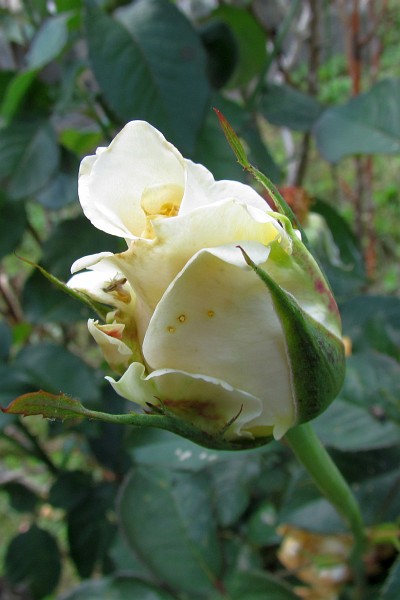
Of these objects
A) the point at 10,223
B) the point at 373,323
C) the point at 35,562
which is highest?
the point at 10,223

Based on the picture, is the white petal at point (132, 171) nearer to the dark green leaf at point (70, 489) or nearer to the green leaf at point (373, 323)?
the green leaf at point (373, 323)

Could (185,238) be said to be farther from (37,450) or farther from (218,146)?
(37,450)

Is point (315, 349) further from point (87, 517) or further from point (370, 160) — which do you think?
point (370, 160)

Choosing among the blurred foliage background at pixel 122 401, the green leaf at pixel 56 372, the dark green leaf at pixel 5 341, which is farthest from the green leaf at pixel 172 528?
the dark green leaf at pixel 5 341

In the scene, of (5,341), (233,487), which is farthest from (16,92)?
(233,487)

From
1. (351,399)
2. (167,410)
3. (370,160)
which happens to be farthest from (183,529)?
(370,160)

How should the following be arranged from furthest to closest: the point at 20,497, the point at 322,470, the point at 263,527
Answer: the point at 20,497 → the point at 263,527 → the point at 322,470
